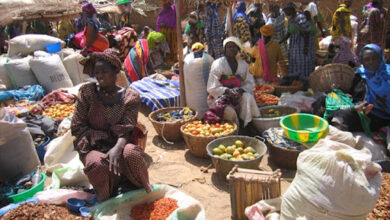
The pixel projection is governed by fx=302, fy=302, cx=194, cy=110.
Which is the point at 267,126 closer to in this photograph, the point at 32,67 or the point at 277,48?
the point at 277,48

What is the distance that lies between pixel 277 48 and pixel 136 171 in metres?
4.49

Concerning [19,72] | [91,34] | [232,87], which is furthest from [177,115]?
[19,72]

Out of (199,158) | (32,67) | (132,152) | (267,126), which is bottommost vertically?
(199,158)

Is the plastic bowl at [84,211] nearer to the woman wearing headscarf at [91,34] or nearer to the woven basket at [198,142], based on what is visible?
the woven basket at [198,142]

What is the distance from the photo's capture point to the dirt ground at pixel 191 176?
304 centimetres

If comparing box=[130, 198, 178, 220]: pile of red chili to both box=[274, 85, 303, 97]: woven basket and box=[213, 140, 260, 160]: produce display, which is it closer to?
box=[213, 140, 260, 160]: produce display

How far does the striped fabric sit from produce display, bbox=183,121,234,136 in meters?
1.25

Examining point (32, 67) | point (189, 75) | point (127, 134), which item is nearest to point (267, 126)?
point (189, 75)

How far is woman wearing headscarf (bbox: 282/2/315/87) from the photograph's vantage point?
584 cm

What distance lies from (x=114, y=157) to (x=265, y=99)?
314cm

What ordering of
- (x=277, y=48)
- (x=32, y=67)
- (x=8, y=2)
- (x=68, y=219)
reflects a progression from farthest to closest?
(x=8, y=2) < (x=277, y=48) < (x=32, y=67) < (x=68, y=219)

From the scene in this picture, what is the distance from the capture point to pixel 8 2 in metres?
7.91

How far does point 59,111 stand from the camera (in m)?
4.82

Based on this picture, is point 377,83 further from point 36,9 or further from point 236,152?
point 36,9
